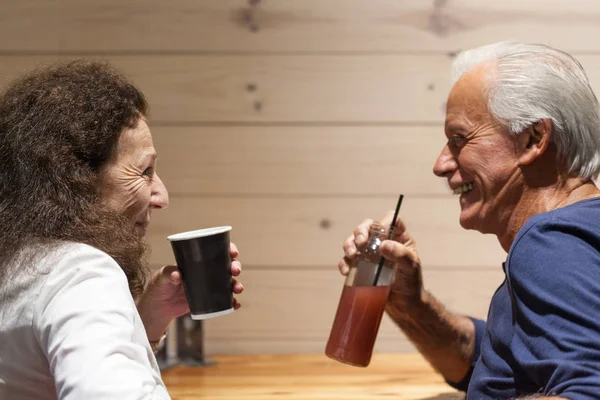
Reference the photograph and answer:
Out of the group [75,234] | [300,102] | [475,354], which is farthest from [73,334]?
[300,102]

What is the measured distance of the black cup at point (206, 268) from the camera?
4.03ft

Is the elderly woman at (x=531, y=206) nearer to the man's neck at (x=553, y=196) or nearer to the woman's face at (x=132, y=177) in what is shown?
the man's neck at (x=553, y=196)

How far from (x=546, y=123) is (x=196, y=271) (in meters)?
0.63

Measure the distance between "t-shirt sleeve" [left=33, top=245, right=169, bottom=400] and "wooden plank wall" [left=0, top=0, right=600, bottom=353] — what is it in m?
1.17

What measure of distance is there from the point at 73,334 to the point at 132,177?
390 millimetres

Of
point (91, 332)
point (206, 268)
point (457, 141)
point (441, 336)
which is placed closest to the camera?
point (91, 332)

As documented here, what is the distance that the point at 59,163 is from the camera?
3.68 ft

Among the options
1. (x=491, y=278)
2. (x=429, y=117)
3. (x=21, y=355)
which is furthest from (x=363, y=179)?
(x=21, y=355)

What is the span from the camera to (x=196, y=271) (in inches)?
49.2

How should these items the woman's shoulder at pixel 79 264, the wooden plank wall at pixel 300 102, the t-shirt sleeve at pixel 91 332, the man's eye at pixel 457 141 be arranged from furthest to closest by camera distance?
the wooden plank wall at pixel 300 102
the man's eye at pixel 457 141
the woman's shoulder at pixel 79 264
the t-shirt sleeve at pixel 91 332

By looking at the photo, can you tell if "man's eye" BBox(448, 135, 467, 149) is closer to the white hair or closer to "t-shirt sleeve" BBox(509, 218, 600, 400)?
the white hair

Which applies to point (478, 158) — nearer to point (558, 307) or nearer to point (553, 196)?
point (553, 196)

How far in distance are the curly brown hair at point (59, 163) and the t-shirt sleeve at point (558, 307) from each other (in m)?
0.57

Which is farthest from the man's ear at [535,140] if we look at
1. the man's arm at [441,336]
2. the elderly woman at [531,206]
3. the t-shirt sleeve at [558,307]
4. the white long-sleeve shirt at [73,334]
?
the white long-sleeve shirt at [73,334]
